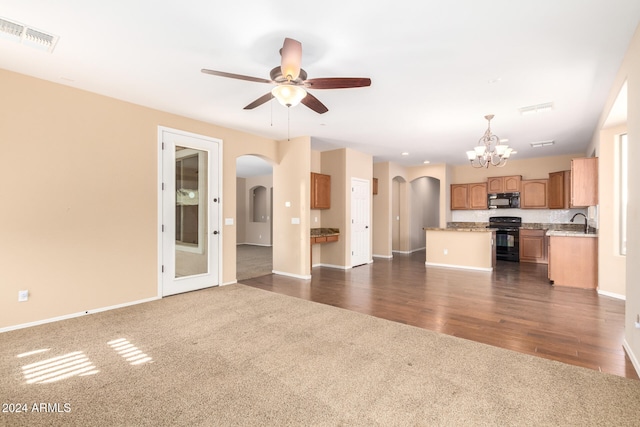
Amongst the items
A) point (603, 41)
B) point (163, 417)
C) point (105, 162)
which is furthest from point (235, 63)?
point (603, 41)

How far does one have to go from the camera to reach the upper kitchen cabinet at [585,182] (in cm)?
485

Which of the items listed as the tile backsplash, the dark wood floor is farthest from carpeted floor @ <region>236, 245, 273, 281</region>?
the tile backsplash

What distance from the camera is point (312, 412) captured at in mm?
1929

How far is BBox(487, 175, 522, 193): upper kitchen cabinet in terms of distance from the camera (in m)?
8.10

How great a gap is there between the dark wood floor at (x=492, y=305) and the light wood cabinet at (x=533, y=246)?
1.15m

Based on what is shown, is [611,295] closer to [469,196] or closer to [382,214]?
[469,196]

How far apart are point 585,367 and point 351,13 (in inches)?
133

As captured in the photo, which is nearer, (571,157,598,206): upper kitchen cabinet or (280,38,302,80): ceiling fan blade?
(280,38,302,80): ceiling fan blade

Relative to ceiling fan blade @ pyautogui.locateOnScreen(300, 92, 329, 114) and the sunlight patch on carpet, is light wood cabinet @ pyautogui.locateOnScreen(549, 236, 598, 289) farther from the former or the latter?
the sunlight patch on carpet

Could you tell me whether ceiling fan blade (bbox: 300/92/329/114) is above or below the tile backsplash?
above

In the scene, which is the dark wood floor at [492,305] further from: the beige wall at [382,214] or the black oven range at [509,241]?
the beige wall at [382,214]

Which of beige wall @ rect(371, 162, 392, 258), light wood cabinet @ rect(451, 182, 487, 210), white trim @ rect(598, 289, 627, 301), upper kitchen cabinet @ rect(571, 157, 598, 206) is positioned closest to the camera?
white trim @ rect(598, 289, 627, 301)

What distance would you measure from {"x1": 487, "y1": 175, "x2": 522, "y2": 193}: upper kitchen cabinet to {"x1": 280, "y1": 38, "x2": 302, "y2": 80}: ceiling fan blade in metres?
7.85

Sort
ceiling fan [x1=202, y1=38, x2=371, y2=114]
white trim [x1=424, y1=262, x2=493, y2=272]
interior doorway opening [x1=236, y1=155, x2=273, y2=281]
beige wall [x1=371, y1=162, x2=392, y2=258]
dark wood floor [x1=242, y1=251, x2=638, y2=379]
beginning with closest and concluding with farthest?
ceiling fan [x1=202, y1=38, x2=371, y2=114] → dark wood floor [x1=242, y1=251, x2=638, y2=379] → white trim [x1=424, y1=262, x2=493, y2=272] → beige wall [x1=371, y1=162, x2=392, y2=258] → interior doorway opening [x1=236, y1=155, x2=273, y2=281]
